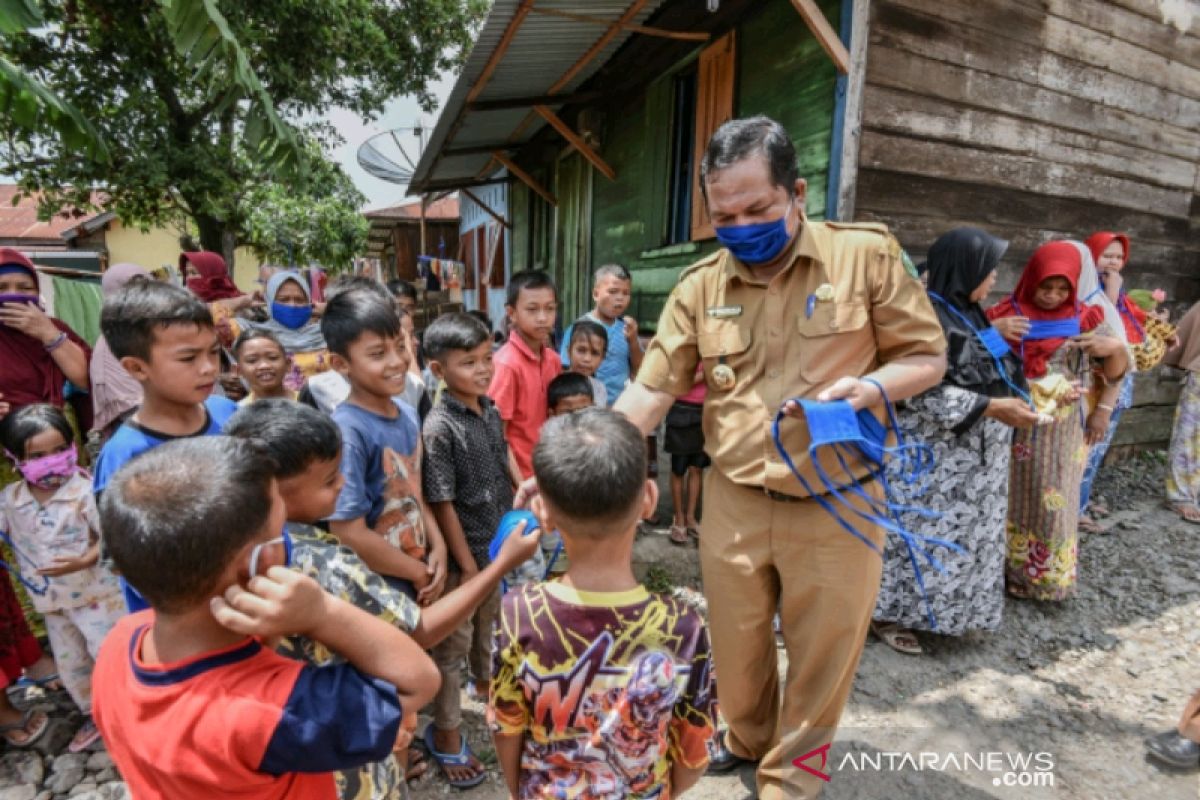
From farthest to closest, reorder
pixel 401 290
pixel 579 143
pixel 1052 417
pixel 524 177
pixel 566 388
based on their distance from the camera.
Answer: pixel 524 177
pixel 579 143
pixel 401 290
pixel 1052 417
pixel 566 388

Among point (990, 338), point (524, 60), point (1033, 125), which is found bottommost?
point (990, 338)

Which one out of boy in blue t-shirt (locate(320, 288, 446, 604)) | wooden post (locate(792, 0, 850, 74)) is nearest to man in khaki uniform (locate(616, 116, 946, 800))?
boy in blue t-shirt (locate(320, 288, 446, 604))

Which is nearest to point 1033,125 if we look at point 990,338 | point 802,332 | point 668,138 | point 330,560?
point 990,338

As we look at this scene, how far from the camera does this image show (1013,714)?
2629 mm

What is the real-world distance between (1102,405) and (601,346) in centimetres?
290

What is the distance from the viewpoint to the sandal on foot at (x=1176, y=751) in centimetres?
226

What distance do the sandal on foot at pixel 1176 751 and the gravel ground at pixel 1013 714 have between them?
4 cm

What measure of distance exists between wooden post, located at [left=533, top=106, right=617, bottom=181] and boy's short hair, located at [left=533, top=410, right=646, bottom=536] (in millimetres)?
5319

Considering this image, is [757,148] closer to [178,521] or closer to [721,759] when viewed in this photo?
[178,521]

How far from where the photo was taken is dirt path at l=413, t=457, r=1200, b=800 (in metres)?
2.24

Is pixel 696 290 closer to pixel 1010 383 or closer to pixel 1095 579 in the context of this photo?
pixel 1010 383

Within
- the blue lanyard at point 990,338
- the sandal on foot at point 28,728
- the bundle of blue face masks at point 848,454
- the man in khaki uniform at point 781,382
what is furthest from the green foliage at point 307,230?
the bundle of blue face masks at point 848,454

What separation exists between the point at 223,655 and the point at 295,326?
3103 millimetres

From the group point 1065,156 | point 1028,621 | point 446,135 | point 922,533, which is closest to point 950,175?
point 1065,156
